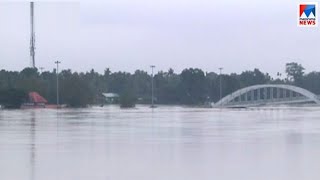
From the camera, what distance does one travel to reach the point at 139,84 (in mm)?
97188

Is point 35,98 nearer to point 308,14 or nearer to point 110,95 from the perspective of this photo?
point 110,95

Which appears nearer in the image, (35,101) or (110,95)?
(35,101)

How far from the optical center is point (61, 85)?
2803 inches

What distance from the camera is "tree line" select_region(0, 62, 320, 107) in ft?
227

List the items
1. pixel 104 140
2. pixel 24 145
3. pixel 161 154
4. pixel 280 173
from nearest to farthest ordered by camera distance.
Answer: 1. pixel 280 173
2. pixel 161 154
3. pixel 24 145
4. pixel 104 140

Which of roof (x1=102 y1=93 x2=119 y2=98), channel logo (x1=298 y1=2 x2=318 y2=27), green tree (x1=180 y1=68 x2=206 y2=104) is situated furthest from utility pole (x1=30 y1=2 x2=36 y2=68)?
channel logo (x1=298 y1=2 x2=318 y2=27)

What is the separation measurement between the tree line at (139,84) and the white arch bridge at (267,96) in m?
4.89

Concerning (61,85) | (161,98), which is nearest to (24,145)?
(61,85)

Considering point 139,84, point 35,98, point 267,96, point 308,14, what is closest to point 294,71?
point 267,96

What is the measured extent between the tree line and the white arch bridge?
4.89m

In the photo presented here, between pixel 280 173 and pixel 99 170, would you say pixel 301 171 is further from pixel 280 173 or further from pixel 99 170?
pixel 99 170

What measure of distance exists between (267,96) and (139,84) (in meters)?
21.0

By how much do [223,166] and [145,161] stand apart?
156 centimetres

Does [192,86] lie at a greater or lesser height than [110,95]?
greater
